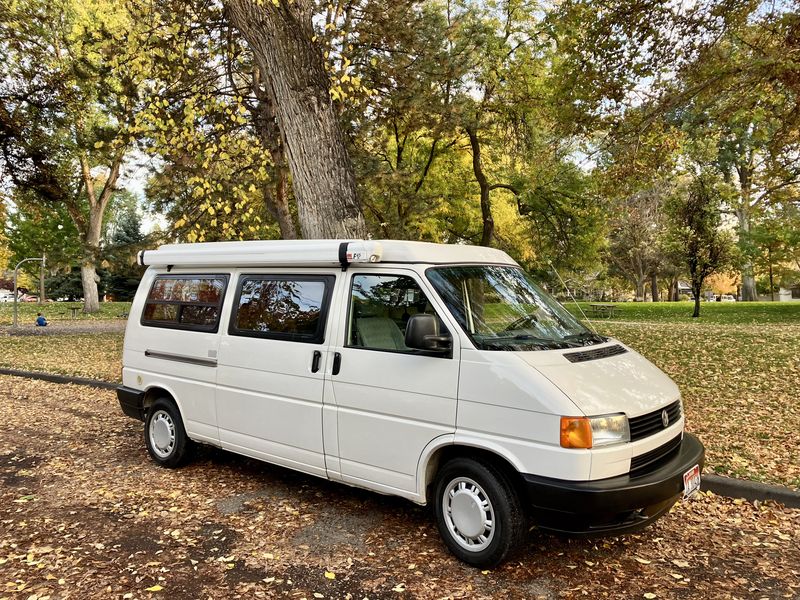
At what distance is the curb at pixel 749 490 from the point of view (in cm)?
473

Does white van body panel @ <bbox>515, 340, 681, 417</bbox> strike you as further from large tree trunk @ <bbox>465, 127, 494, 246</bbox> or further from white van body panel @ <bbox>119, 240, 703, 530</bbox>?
large tree trunk @ <bbox>465, 127, 494, 246</bbox>

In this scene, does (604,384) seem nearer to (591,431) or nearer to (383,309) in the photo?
(591,431)

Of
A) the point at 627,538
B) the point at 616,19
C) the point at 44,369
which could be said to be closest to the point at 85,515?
the point at 627,538

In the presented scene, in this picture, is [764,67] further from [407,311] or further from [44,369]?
[44,369]

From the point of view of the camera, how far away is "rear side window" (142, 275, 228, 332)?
5.46 metres

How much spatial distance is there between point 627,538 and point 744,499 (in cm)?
143

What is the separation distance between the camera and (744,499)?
16.0 ft

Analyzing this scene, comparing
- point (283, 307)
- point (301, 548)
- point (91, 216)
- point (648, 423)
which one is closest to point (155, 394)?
point (283, 307)

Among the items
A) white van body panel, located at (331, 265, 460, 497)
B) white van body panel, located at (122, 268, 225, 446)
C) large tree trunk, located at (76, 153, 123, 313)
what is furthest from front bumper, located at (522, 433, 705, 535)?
large tree trunk, located at (76, 153, 123, 313)

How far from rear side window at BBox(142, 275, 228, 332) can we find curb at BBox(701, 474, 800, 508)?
4679 millimetres

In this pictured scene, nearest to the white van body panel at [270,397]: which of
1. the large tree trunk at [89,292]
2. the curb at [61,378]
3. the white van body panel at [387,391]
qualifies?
the white van body panel at [387,391]

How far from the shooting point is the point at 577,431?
331 cm

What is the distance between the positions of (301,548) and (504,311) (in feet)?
7.35

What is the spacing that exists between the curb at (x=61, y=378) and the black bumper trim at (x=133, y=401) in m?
3.86
